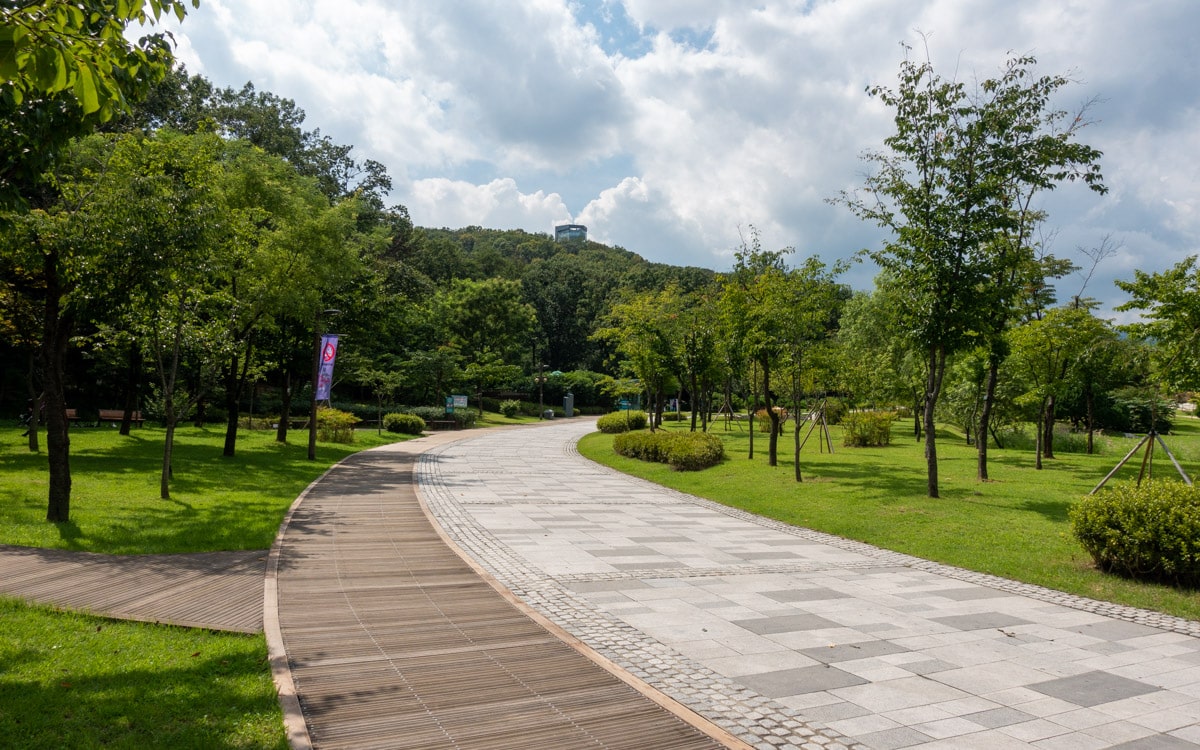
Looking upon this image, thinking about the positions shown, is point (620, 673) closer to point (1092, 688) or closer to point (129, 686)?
point (129, 686)

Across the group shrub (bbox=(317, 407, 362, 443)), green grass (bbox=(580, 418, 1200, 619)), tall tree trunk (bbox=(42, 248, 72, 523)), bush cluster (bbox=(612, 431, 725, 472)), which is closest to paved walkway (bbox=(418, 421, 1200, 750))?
green grass (bbox=(580, 418, 1200, 619))

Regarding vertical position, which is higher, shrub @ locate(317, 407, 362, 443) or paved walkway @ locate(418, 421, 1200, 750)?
shrub @ locate(317, 407, 362, 443)

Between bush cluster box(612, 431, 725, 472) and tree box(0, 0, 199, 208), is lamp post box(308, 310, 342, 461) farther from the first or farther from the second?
tree box(0, 0, 199, 208)

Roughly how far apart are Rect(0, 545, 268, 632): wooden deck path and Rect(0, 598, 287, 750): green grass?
12.5 inches

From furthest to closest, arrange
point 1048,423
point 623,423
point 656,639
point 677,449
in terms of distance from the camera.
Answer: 1. point 623,423
2. point 1048,423
3. point 677,449
4. point 656,639

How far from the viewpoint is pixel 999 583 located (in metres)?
8.59

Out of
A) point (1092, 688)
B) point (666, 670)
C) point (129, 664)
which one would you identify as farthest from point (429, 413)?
point (1092, 688)

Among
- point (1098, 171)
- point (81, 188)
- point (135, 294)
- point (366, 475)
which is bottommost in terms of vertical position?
point (366, 475)

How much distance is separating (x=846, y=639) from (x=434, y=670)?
338 cm

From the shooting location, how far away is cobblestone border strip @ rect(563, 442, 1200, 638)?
7051mm

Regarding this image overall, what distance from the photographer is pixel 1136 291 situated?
16.2 metres

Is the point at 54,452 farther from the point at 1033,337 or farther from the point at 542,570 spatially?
the point at 1033,337

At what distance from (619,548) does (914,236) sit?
8.89 m

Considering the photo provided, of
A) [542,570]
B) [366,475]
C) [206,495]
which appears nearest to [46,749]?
[542,570]
